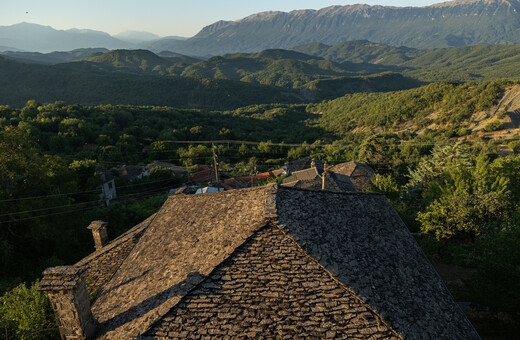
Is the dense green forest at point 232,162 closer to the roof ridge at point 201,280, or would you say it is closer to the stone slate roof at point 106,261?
the stone slate roof at point 106,261

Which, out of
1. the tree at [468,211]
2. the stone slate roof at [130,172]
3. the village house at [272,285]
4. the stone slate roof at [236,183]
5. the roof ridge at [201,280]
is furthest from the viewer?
the stone slate roof at [130,172]

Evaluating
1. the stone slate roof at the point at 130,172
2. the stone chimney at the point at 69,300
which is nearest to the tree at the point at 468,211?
the stone chimney at the point at 69,300

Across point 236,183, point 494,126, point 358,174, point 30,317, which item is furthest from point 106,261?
point 494,126

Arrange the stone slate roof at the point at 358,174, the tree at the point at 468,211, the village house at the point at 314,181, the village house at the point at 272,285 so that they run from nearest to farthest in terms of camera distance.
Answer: the village house at the point at 272,285 < the tree at the point at 468,211 < the village house at the point at 314,181 < the stone slate roof at the point at 358,174

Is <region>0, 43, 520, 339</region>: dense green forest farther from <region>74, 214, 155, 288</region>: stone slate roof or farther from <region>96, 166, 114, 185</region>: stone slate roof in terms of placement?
<region>96, 166, 114, 185</region>: stone slate roof

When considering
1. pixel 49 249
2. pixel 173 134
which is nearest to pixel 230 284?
pixel 49 249

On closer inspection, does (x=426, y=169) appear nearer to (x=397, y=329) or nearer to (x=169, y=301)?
(x=397, y=329)

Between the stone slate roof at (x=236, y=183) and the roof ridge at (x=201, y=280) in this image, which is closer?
the roof ridge at (x=201, y=280)
